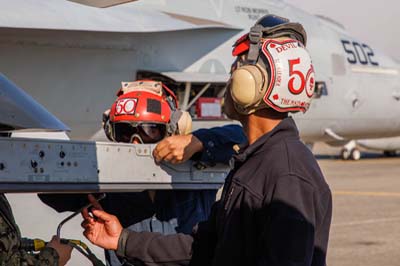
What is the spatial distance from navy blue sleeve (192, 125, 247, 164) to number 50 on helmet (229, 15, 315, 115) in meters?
0.76

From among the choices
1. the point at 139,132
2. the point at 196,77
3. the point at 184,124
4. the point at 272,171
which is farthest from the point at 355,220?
the point at 272,171

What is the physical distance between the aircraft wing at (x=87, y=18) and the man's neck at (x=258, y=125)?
5183 millimetres

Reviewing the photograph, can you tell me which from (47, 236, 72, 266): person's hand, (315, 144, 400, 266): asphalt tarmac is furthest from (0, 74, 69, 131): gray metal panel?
(315, 144, 400, 266): asphalt tarmac

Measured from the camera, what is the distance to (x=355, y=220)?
12.1 m

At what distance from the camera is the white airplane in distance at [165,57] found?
8.84m

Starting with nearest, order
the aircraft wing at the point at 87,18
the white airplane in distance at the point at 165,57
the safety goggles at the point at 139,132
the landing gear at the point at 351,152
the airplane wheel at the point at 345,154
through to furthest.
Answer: the safety goggles at the point at 139,132
the aircraft wing at the point at 87,18
the white airplane in distance at the point at 165,57
the landing gear at the point at 351,152
the airplane wheel at the point at 345,154

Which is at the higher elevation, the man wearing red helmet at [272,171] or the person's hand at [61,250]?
the man wearing red helmet at [272,171]

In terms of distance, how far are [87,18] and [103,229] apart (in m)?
5.98

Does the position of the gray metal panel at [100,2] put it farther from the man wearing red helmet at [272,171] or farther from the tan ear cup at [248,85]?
the tan ear cup at [248,85]

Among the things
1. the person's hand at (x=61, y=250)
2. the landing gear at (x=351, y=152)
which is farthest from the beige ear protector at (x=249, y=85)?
the landing gear at (x=351, y=152)

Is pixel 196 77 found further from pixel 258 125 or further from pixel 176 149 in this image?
pixel 258 125

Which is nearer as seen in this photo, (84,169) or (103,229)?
(84,169)

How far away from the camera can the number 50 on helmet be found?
2840mm

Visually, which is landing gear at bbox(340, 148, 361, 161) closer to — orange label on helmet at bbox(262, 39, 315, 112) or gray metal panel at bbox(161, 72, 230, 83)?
gray metal panel at bbox(161, 72, 230, 83)
